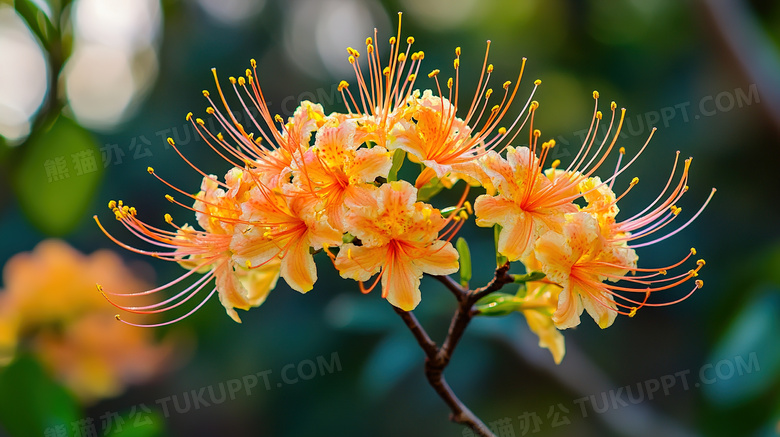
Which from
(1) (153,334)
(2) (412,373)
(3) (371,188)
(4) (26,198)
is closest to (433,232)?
(3) (371,188)

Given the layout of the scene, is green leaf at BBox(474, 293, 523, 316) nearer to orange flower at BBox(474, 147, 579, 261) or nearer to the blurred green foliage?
orange flower at BBox(474, 147, 579, 261)

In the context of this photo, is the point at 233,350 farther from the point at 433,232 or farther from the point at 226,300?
the point at 433,232

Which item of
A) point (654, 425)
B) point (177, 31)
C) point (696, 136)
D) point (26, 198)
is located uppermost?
point (696, 136)

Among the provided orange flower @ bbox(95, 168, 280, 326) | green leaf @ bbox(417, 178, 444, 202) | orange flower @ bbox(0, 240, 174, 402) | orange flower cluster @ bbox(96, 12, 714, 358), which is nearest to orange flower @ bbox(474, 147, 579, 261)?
orange flower cluster @ bbox(96, 12, 714, 358)

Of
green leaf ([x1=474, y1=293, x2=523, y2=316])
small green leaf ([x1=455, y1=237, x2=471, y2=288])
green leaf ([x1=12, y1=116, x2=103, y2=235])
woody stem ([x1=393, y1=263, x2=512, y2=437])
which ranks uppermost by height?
small green leaf ([x1=455, y1=237, x2=471, y2=288])

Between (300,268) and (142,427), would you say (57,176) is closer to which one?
(142,427)

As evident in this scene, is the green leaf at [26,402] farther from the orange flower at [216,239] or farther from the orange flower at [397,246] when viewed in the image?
the orange flower at [397,246]
